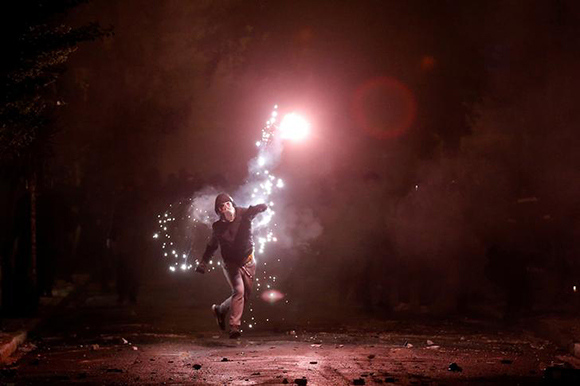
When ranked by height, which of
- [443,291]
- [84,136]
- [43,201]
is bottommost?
[443,291]

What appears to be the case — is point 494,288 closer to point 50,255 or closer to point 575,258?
point 575,258

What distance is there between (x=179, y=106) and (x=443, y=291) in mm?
12449

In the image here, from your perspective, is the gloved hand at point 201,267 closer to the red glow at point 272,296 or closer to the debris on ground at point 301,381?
the debris on ground at point 301,381

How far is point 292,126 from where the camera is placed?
23453 millimetres

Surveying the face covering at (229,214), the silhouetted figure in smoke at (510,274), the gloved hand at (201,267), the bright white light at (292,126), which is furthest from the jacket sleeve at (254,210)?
the bright white light at (292,126)

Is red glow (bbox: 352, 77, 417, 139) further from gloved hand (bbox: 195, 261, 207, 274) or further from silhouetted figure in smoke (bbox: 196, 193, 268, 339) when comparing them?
gloved hand (bbox: 195, 261, 207, 274)

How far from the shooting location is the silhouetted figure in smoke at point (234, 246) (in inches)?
519

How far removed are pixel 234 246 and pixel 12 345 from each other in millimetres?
3457

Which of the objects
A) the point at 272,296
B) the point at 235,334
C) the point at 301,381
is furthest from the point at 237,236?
the point at 272,296

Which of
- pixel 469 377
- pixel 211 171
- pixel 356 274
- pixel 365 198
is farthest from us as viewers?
pixel 211 171

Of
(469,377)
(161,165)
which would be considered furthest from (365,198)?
(469,377)

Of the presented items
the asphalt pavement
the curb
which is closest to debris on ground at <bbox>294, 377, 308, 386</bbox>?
the asphalt pavement

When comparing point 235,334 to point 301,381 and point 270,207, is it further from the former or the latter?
point 270,207

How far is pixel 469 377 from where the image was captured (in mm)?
8852
